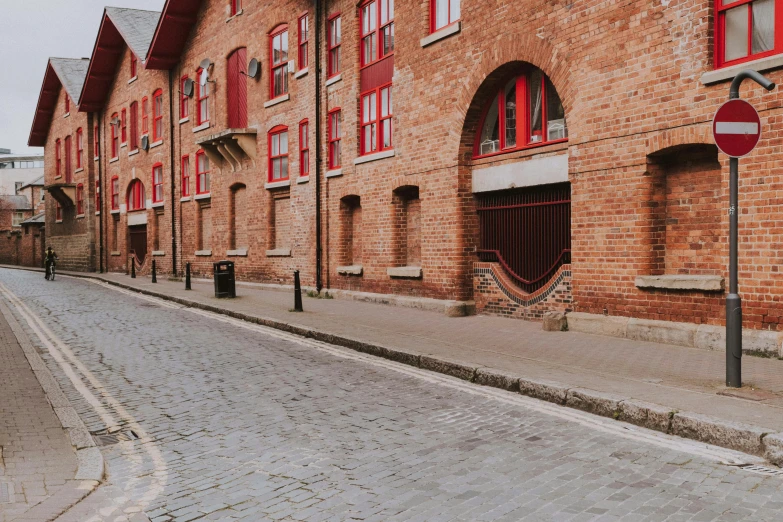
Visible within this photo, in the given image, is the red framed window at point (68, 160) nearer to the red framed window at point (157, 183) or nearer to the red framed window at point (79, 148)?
the red framed window at point (79, 148)

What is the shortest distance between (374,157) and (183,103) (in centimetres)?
1456

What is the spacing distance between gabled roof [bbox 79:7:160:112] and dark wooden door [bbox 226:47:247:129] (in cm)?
769

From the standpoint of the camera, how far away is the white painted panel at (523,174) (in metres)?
11.8

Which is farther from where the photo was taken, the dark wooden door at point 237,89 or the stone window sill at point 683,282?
the dark wooden door at point 237,89

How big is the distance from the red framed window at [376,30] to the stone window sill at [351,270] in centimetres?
499

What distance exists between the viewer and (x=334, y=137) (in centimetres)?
1892

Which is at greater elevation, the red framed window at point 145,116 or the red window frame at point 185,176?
the red framed window at point 145,116

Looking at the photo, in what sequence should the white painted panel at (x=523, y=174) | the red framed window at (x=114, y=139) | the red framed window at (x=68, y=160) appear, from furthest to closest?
the red framed window at (x=68, y=160)
the red framed window at (x=114, y=139)
the white painted panel at (x=523, y=174)

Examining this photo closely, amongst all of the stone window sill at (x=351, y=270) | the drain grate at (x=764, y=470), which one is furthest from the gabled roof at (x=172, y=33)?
the drain grate at (x=764, y=470)

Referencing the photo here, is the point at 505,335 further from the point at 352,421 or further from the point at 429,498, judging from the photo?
the point at 429,498

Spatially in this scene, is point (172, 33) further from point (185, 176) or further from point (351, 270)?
point (351, 270)

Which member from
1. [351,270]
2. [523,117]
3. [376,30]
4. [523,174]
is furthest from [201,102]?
[523,174]

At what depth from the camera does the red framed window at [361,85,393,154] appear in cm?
1659

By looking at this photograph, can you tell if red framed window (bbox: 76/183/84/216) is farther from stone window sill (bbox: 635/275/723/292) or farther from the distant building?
the distant building
